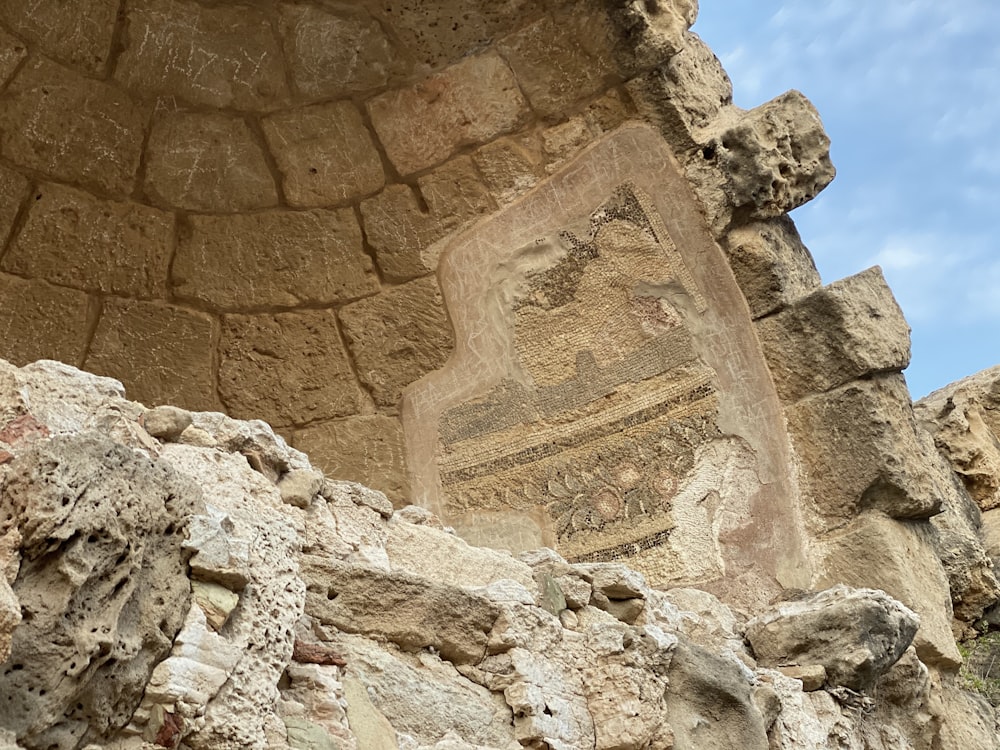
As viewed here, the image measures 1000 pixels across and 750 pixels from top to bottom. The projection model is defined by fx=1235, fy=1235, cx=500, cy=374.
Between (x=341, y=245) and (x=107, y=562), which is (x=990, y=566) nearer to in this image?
(x=341, y=245)

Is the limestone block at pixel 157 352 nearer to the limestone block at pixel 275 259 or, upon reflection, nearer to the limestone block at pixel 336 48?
the limestone block at pixel 275 259

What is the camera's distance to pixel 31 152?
4.75 meters

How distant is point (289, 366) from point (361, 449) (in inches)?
17.8

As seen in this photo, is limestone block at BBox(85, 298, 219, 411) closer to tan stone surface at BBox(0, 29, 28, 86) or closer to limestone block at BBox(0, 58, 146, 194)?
limestone block at BBox(0, 58, 146, 194)

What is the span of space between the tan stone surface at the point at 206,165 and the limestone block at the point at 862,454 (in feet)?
7.55

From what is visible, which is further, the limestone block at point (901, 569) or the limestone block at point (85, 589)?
the limestone block at point (901, 569)

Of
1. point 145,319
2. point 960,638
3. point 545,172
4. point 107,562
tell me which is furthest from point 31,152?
point 960,638

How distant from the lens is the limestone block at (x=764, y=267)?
4.46 meters

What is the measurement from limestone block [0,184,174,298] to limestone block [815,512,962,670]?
278 centimetres

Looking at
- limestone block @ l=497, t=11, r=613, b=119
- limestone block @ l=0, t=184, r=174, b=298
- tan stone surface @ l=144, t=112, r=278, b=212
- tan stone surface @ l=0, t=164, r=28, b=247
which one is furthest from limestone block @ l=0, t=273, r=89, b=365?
limestone block @ l=497, t=11, r=613, b=119

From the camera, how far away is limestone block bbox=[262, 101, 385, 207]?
4.96 m

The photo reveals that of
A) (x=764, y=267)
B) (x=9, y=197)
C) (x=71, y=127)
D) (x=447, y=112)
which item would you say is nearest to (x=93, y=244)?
(x=9, y=197)

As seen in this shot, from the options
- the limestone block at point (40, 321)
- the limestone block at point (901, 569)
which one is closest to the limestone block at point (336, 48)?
the limestone block at point (40, 321)

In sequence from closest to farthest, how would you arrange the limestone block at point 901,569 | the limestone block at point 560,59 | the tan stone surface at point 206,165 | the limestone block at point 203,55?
the limestone block at point 901,569 < the limestone block at point 560,59 < the limestone block at point 203,55 < the tan stone surface at point 206,165
